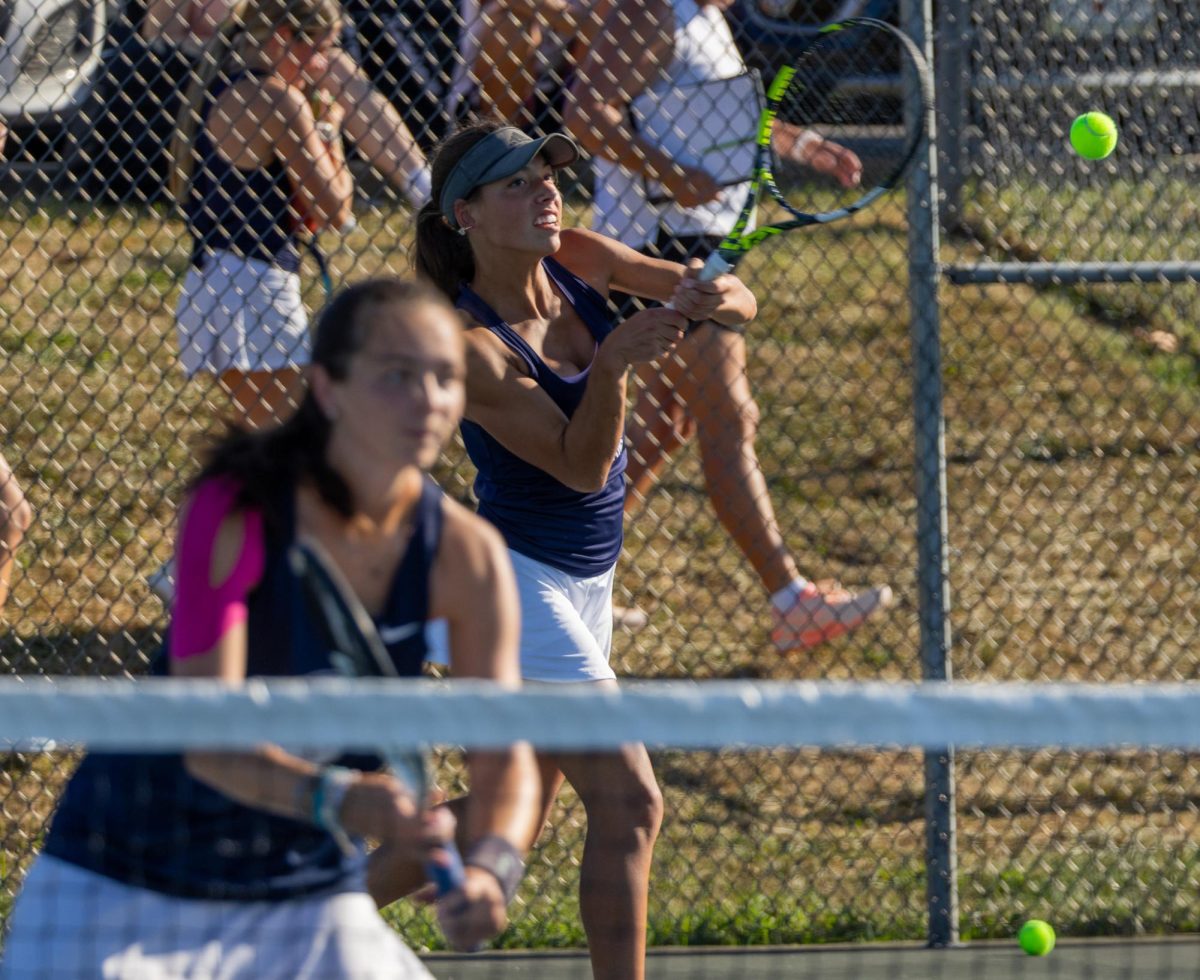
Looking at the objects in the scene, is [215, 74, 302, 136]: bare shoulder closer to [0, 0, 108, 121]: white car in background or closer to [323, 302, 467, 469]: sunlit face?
[0, 0, 108, 121]: white car in background

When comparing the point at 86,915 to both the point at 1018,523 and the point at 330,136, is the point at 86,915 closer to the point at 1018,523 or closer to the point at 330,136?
the point at 330,136

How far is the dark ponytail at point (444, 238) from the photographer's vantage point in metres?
3.45

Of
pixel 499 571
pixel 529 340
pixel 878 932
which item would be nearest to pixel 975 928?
pixel 878 932

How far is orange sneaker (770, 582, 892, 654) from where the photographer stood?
500 centimetres

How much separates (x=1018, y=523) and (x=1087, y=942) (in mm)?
2396

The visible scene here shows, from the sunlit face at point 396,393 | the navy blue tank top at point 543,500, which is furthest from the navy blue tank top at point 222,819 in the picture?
the navy blue tank top at point 543,500

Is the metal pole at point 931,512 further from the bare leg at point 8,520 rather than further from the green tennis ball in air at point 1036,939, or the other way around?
the bare leg at point 8,520

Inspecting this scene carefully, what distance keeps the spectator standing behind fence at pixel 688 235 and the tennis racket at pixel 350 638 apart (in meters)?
2.46

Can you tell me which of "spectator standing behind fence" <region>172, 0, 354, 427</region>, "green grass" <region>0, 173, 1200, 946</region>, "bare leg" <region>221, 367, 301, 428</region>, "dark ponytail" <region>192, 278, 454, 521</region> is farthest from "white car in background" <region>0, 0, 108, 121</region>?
"dark ponytail" <region>192, 278, 454, 521</region>

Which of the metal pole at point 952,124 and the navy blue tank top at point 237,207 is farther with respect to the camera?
the metal pole at point 952,124

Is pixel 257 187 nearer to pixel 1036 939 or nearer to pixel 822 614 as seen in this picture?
pixel 822 614

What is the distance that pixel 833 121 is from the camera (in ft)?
14.4

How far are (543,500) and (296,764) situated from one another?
53.2 inches

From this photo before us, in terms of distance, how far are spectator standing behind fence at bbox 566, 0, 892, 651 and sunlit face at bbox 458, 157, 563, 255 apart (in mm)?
1033
